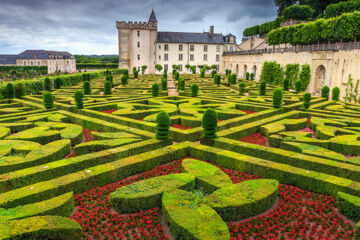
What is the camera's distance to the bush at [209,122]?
11.2 metres

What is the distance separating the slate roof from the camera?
64.3 m

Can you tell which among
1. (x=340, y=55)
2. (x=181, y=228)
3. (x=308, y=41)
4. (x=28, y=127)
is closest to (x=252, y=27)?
(x=308, y=41)

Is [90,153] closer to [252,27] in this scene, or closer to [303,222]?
[303,222]

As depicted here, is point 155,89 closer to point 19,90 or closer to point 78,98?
point 78,98

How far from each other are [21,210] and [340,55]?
30571 millimetres

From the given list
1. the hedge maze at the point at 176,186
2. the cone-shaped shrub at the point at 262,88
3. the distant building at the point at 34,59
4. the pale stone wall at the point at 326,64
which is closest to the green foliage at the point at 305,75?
the pale stone wall at the point at 326,64

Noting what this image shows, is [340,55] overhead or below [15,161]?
overhead

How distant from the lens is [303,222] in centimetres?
659

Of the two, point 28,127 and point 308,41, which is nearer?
point 28,127

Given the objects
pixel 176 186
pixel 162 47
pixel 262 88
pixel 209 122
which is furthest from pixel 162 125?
pixel 162 47

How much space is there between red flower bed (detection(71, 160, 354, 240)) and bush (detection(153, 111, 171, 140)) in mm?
3897

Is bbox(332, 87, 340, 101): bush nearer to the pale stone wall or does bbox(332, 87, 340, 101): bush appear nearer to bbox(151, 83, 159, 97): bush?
the pale stone wall

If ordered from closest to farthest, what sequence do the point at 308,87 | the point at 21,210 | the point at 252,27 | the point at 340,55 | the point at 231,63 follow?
the point at 21,210 → the point at 340,55 → the point at 308,87 → the point at 231,63 → the point at 252,27

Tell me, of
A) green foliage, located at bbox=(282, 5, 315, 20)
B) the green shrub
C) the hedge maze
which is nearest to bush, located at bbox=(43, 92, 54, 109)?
the hedge maze
